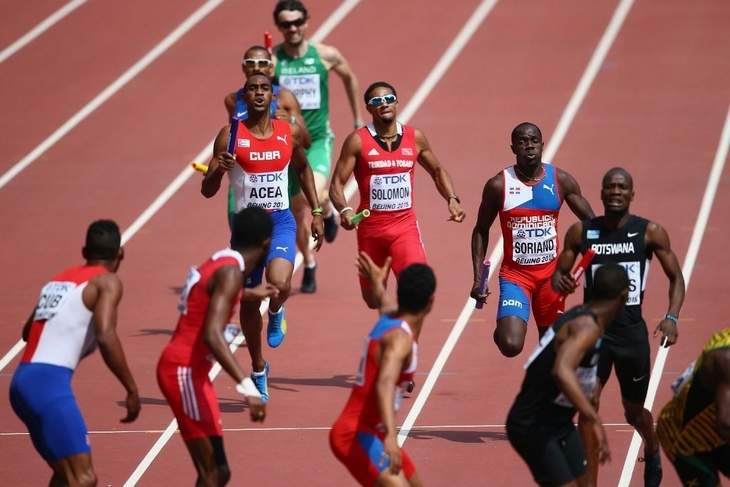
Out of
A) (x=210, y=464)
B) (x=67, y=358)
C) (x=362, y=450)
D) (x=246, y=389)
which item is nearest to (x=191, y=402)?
(x=210, y=464)

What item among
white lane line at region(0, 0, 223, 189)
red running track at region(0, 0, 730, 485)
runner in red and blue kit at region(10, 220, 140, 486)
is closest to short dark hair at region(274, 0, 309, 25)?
red running track at region(0, 0, 730, 485)

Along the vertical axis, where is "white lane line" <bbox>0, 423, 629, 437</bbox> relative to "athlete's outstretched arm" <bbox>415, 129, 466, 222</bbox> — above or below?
below

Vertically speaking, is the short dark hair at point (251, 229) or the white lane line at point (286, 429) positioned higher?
the short dark hair at point (251, 229)

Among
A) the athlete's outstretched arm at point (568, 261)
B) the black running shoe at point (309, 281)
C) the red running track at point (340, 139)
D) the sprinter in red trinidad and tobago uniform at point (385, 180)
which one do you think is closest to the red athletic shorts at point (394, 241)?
the sprinter in red trinidad and tobago uniform at point (385, 180)

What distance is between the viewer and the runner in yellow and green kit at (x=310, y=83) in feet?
47.8

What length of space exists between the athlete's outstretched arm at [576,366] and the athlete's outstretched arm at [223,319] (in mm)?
1549

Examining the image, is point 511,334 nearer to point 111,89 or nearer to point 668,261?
point 668,261

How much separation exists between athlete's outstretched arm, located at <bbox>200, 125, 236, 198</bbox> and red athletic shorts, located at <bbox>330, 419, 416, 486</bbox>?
4.03 m

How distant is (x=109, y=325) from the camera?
770 centimetres

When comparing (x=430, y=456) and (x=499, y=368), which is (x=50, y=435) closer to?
(x=430, y=456)

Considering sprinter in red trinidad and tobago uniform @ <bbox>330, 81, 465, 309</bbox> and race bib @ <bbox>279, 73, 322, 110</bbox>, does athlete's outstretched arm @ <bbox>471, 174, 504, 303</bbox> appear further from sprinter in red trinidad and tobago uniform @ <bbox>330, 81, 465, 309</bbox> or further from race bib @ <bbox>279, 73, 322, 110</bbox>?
race bib @ <bbox>279, 73, 322, 110</bbox>

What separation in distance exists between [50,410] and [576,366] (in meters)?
2.81

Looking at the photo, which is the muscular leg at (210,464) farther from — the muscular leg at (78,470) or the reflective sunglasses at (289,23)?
the reflective sunglasses at (289,23)

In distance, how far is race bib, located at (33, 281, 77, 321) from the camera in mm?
7820
